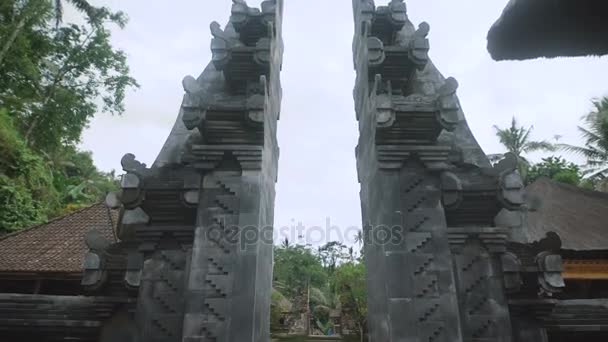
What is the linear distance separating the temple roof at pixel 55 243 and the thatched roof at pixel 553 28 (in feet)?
39.5

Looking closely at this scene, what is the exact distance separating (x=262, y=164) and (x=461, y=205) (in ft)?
8.75

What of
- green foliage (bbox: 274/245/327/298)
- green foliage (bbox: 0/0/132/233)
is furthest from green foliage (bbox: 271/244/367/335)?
green foliage (bbox: 0/0/132/233)

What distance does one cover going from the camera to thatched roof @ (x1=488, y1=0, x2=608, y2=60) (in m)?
2.23

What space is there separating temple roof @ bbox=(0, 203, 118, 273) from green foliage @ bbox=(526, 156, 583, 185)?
23.9 m

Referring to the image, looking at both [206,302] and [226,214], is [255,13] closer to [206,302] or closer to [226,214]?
[226,214]

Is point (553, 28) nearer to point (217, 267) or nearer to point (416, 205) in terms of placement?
point (416, 205)

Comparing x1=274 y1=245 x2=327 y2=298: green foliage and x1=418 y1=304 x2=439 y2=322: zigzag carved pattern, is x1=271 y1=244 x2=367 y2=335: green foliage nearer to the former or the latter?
x1=274 y1=245 x2=327 y2=298: green foliage

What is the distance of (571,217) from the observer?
1338 cm

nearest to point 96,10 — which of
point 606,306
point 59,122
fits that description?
point 59,122

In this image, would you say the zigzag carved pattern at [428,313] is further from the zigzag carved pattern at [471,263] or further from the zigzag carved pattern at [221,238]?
the zigzag carved pattern at [221,238]

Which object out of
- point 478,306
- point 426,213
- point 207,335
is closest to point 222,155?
point 207,335

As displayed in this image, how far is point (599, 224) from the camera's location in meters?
12.8

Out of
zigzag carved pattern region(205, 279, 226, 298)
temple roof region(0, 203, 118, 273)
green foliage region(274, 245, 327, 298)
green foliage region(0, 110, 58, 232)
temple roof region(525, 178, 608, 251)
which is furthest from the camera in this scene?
green foliage region(274, 245, 327, 298)

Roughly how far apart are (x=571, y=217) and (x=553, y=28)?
13341 mm
